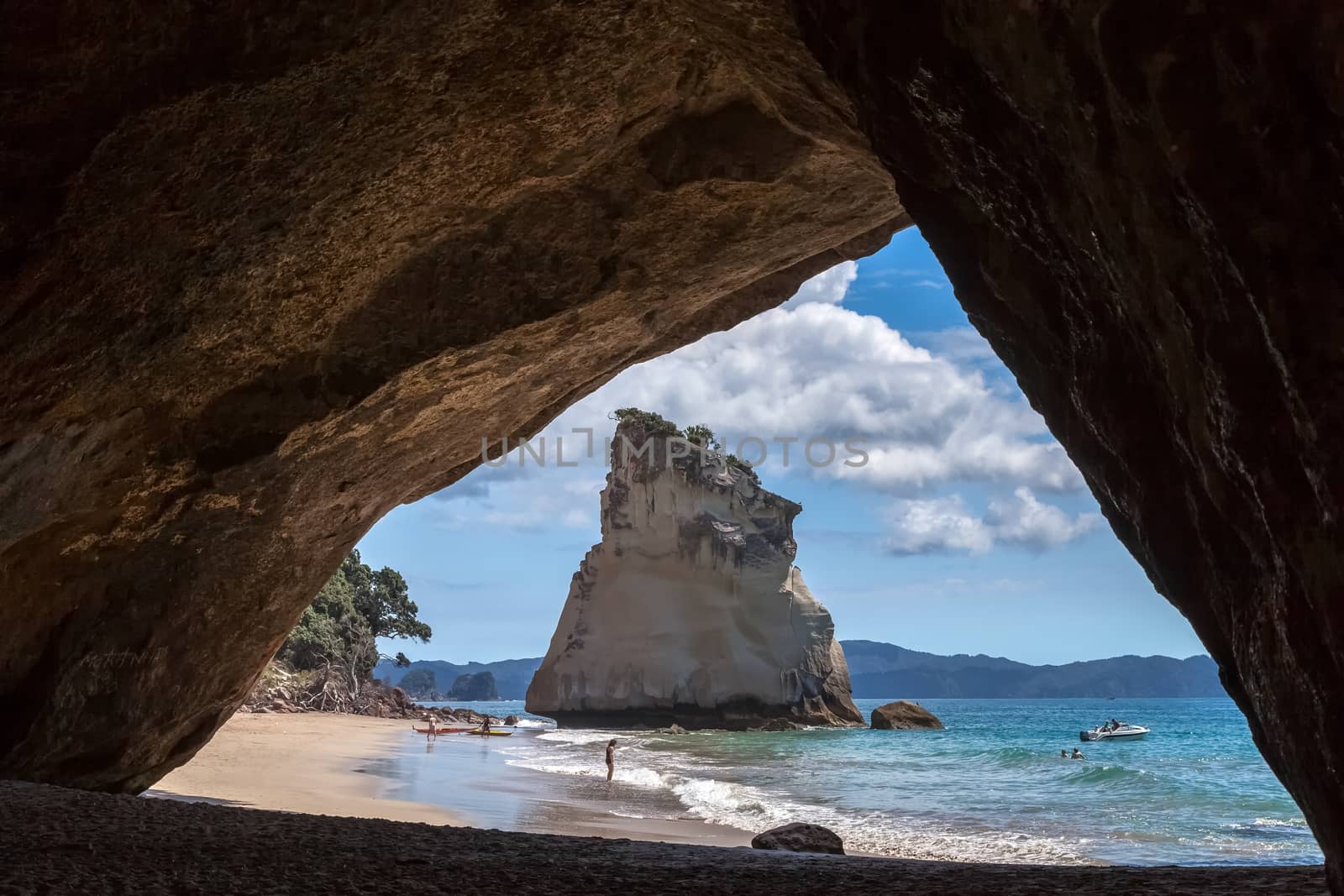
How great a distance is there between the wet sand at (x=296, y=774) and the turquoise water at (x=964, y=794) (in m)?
Result: 3.40

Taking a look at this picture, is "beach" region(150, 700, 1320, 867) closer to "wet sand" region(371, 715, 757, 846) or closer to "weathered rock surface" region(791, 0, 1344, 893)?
"wet sand" region(371, 715, 757, 846)

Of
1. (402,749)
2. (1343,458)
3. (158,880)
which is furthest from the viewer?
(402,749)

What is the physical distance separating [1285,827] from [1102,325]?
14.5 m

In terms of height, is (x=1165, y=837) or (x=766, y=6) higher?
(x=766, y=6)

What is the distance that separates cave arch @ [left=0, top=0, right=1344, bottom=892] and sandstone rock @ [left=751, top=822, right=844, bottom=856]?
4017 millimetres

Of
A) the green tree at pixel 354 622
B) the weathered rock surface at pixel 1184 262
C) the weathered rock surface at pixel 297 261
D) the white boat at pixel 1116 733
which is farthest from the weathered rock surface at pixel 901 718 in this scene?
the weathered rock surface at pixel 1184 262

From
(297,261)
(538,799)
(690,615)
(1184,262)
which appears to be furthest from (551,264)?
(690,615)

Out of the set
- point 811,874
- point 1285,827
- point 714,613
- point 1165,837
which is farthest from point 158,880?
point 714,613

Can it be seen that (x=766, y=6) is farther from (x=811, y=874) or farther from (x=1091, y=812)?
(x=1091, y=812)

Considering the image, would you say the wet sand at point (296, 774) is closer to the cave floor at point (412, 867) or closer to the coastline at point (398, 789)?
the coastline at point (398, 789)

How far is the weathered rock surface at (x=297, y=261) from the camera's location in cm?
423

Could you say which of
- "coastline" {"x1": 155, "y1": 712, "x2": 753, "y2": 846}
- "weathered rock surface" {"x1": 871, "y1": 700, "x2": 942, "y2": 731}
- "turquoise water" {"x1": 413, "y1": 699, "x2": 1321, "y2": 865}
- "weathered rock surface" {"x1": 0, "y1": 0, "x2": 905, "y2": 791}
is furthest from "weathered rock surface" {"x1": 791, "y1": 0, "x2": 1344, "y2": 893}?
"weathered rock surface" {"x1": 871, "y1": 700, "x2": 942, "y2": 731}

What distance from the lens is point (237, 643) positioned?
7910 millimetres

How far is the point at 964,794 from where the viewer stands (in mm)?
18453
